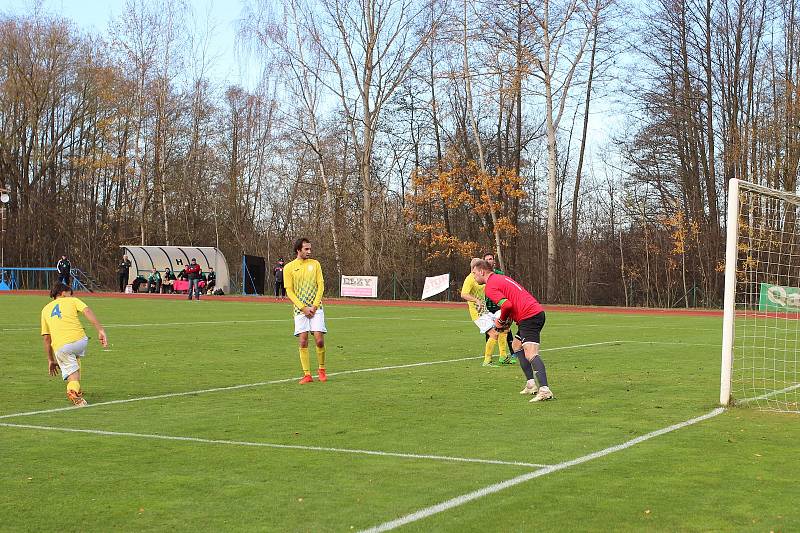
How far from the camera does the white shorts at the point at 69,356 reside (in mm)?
11125

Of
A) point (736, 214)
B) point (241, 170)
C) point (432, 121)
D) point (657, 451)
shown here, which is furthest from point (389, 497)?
point (241, 170)

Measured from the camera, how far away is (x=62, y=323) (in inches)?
439

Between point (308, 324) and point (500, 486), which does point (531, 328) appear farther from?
point (500, 486)

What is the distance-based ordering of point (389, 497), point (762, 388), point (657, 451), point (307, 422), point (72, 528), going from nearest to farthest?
point (72, 528), point (389, 497), point (657, 451), point (307, 422), point (762, 388)

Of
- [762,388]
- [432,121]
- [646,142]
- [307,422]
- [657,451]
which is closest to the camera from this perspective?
[657,451]

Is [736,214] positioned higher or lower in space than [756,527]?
higher

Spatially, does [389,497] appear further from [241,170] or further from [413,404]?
[241,170]

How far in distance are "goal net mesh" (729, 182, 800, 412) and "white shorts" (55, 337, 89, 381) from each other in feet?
24.8

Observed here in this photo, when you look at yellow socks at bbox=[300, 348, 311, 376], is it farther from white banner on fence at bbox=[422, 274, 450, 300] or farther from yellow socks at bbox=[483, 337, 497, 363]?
white banner on fence at bbox=[422, 274, 450, 300]

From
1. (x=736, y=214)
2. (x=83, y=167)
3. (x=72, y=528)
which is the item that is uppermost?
(x=83, y=167)

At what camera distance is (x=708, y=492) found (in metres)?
6.89

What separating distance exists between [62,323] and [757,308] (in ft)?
42.1

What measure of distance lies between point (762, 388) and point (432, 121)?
4598cm

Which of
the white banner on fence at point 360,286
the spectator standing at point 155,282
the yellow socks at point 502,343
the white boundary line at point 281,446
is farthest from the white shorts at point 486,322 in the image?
the spectator standing at point 155,282
